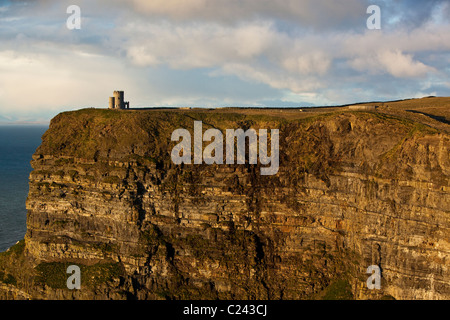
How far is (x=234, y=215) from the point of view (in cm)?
5653

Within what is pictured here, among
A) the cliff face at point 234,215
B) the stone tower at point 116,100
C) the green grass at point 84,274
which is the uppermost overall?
the stone tower at point 116,100

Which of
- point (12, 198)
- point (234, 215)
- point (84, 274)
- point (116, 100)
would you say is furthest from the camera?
point (12, 198)

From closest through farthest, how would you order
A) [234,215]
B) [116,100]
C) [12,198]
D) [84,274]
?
[84,274]
[234,215]
[116,100]
[12,198]

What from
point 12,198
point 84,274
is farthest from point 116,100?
point 12,198

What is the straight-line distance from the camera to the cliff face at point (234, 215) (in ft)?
160

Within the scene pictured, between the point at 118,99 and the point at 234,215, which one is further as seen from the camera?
the point at 118,99

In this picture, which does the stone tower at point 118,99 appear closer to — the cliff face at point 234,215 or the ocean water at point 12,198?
the cliff face at point 234,215

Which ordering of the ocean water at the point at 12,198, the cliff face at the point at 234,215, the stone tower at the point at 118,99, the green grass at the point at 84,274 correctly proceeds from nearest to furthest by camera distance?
1. the cliff face at the point at 234,215
2. the green grass at the point at 84,274
3. the stone tower at the point at 118,99
4. the ocean water at the point at 12,198

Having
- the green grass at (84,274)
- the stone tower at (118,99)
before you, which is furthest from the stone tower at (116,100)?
the green grass at (84,274)

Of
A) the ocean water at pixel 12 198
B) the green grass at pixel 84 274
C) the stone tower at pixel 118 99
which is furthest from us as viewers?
the ocean water at pixel 12 198

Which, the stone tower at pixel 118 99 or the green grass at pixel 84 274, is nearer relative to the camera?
the green grass at pixel 84 274

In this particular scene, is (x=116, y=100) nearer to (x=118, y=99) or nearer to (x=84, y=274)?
(x=118, y=99)

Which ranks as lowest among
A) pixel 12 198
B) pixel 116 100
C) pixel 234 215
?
pixel 12 198

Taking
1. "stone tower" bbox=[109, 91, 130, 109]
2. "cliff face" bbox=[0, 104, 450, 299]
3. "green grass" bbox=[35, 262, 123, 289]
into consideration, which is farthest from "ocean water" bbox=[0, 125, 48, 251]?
"stone tower" bbox=[109, 91, 130, 109]
